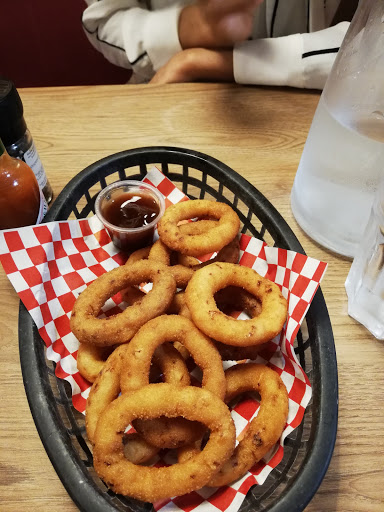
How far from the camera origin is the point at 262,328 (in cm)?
84

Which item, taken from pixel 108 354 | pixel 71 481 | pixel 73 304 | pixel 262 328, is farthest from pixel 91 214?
pixel 71 481

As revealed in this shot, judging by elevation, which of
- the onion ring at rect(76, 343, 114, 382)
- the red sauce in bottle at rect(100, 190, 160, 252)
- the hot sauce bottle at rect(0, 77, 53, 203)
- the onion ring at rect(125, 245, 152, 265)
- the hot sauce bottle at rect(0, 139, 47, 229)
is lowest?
the onion ring at rect(76, 343, 114, 382)

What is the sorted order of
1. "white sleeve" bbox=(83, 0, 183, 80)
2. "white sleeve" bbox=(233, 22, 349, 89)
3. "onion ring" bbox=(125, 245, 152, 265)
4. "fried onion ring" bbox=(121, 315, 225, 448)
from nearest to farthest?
"fried onion ring" bbox=(121, 315, 225, 448), "onion ring" bbox=(125, 245, 152, 265), "white sleeve" bbox=(233, 22, 349, 89), "white sleeve" bbox=(83, 0, 183, 80)

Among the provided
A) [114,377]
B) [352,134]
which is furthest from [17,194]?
[352,134]

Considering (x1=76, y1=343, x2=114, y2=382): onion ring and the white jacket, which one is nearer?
(x1=76, y1=343, x2=114, y2=382): onion ring

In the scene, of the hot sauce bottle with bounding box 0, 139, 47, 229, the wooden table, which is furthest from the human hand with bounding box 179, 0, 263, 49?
the hot sauce bottle with bounding box 0, 139, 47, 229

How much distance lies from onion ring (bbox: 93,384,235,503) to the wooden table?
16 centimetres

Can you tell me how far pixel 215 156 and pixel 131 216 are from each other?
1.34 feet

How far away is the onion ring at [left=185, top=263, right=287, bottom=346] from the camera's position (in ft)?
2.75

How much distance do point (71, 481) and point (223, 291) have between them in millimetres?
508

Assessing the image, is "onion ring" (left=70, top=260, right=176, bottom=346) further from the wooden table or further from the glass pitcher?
Result: the glass pitcher

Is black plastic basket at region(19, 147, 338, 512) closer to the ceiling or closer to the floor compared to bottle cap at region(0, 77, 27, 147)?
closer to the floor

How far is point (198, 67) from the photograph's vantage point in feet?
5.45

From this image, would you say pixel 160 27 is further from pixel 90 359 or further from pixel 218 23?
pixel 90 359
